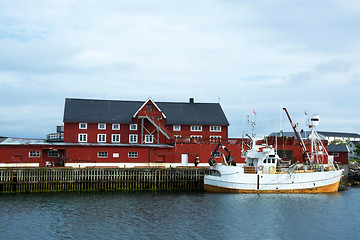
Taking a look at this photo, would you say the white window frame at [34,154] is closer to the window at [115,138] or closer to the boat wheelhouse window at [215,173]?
the window at [115,138]

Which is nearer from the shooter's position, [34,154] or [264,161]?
[264,161]

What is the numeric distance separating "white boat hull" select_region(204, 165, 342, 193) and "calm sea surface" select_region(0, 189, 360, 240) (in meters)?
1.35

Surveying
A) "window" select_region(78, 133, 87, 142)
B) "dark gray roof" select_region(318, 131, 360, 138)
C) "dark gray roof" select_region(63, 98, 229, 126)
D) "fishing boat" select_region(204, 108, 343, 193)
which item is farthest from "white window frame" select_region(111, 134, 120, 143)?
"dark gray roof" select_region(318, 131, 360, 138)

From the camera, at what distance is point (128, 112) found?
63.4 metres

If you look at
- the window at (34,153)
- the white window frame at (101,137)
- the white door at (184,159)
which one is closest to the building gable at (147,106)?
the white window frame at (101,137)

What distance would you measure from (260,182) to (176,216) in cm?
1544

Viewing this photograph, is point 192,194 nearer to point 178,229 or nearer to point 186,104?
point 178,229

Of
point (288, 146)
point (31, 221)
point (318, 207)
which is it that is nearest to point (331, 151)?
point (288, 146)

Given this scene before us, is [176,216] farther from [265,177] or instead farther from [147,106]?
[147,106]

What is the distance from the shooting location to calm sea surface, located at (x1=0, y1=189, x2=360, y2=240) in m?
29.6

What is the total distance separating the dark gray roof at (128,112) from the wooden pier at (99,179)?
46.4 ft

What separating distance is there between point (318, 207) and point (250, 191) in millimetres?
8838

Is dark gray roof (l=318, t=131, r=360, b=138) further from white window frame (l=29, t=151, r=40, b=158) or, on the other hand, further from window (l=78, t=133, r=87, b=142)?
white window frame (l=29, t=151, r=40, b=158)

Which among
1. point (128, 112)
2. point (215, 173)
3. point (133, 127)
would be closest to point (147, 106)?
point (128, 112)
